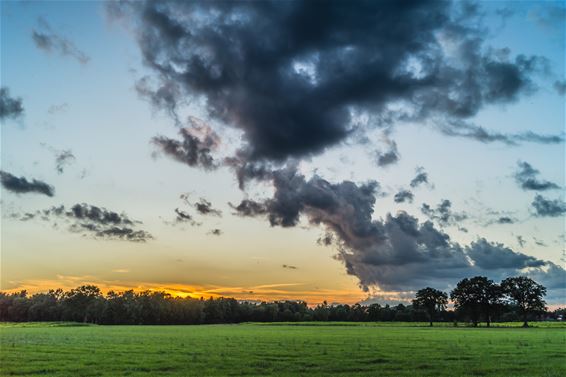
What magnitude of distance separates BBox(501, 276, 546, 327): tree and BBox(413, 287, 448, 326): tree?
2999cm

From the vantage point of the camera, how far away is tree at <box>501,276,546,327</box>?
158m

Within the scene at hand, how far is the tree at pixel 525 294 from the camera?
157500 millimetres

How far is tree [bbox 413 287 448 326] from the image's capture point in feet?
623

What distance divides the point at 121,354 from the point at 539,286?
6324 inches

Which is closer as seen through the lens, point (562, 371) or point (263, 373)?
point (263, 373)

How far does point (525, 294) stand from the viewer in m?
161

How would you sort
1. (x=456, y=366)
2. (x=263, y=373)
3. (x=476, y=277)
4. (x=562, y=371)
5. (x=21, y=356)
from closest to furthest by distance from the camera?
(x=263, y=373), (x=562, y=371), (x=456, y=366), (x=21, y=356), (x=476, y=277)

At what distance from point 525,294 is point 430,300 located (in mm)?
38760

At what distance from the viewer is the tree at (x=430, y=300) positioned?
190 meters

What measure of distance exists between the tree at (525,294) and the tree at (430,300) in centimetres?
2999

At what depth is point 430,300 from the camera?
190 m

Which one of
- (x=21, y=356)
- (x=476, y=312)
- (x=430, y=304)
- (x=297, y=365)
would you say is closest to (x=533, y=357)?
(x=297, y=365)

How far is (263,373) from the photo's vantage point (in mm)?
31172

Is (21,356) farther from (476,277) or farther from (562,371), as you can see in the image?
(476,277)
